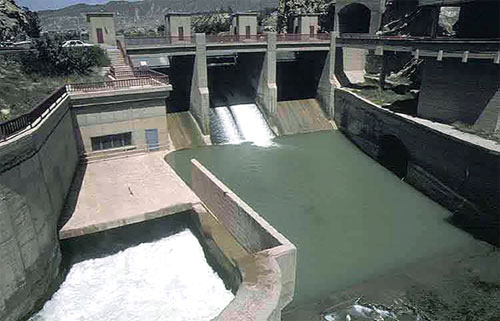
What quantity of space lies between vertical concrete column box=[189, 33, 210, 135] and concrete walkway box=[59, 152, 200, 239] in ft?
27.8

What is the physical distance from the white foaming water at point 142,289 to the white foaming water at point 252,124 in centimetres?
1689

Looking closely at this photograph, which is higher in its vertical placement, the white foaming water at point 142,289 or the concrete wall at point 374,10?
the concrete wall at point 374,10

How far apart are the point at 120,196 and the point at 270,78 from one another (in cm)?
1885

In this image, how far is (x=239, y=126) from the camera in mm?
31219

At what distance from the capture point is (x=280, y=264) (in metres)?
10.1

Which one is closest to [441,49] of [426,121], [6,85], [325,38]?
[426,121]

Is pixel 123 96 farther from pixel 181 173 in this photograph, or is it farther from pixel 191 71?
pixel 191 71

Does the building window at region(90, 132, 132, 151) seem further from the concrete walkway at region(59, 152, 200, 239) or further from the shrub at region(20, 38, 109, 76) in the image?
the shrub at region(20, 38, 109, 76)

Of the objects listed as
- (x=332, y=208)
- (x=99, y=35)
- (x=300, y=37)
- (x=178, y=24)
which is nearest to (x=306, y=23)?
(x=300, y=37)

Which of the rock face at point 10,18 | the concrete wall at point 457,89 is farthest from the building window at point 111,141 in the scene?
the rock face at point 10,18

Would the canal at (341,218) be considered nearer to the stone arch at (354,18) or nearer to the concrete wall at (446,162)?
the concrete wall at (446,162)

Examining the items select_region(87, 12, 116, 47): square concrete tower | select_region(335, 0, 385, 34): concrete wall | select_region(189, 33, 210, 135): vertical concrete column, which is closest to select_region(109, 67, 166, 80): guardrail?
select_region(189, 33, 210, 135): vertical concrete column

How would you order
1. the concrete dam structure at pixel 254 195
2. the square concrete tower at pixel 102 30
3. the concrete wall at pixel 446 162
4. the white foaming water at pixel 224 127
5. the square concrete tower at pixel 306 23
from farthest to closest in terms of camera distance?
the square concrete tower at pixel 306 23
the square concrete tower at pixel 102 30
the white foaming water at pixel 224 127
the concrete wall at pixel 446 162
the concrete dam structure at pixel 254 195

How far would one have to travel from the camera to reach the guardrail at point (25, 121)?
11430 millimetres
